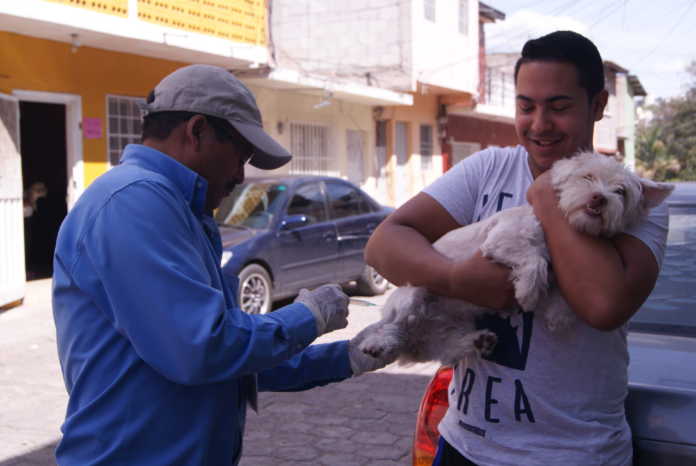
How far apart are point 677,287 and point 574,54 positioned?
179 cm

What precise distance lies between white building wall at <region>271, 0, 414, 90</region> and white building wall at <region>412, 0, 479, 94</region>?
48cm

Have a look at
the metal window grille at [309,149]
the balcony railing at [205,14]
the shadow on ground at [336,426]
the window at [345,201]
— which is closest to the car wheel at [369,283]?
the window at [345,201]

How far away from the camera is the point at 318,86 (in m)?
15.8

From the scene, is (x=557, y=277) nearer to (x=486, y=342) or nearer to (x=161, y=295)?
(x=486, y=342)

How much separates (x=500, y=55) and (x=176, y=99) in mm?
34552

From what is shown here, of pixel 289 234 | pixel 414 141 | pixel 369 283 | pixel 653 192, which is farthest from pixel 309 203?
pixel 414 141

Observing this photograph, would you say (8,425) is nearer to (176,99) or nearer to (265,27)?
(176,99)

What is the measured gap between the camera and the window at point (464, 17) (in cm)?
2273

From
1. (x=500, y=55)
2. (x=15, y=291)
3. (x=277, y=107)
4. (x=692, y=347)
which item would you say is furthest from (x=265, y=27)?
(x=500, y=55)

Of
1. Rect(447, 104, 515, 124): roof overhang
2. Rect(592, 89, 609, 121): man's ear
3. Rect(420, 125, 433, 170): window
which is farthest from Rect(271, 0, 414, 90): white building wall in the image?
Rect(592, 89, 609, 121): man's ear

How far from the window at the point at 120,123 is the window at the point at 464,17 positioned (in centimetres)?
1301

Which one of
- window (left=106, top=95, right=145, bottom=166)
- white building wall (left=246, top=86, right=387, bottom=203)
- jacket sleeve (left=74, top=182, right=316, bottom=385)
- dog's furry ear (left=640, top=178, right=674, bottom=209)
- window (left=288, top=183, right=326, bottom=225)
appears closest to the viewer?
jacket sleeve (left=74, top=182, right=316, bottom=385)

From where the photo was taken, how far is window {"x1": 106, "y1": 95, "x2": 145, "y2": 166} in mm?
12258

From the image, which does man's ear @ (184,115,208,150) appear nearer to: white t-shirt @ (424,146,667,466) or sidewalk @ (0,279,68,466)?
white t-shirt @ (424,146,667,466)
